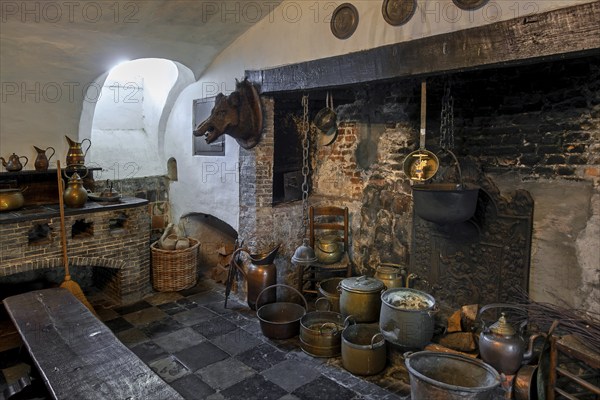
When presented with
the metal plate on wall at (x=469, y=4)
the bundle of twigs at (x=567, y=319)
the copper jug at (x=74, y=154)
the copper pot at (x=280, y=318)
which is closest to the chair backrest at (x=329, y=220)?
the copper pot at (x=280, y=318)

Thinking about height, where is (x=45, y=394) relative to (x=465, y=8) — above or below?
below

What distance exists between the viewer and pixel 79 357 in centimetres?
279

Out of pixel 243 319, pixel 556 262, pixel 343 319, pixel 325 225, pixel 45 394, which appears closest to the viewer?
pixel 45 394

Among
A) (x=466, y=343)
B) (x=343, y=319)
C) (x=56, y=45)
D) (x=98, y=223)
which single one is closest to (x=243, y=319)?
(x=343, y=319)

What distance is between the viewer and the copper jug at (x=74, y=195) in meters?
4.80

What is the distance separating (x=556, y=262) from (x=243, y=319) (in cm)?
308

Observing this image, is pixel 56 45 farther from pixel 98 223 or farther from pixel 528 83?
pixel 528 83

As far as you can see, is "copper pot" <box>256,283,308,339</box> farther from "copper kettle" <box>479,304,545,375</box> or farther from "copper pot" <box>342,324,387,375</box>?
"copper kettle" <box>479,304,545,375</box>

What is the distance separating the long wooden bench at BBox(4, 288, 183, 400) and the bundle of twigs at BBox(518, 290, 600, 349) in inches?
102

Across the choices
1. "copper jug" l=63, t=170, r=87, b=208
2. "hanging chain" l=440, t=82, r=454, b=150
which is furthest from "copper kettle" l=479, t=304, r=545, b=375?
"copper jug" l=63, t=170, r=87, b=208

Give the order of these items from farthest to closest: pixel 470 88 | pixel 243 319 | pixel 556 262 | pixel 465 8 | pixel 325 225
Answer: pixel 325 225 → pixel 243 319 → pixel 470 88 → pixel 556 262 → pixel 465 8

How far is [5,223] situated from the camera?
425cm

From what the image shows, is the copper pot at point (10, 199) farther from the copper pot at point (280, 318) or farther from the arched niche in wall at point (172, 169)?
the copper pot at point (280, 318)

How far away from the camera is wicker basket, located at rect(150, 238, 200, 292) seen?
5.49m
